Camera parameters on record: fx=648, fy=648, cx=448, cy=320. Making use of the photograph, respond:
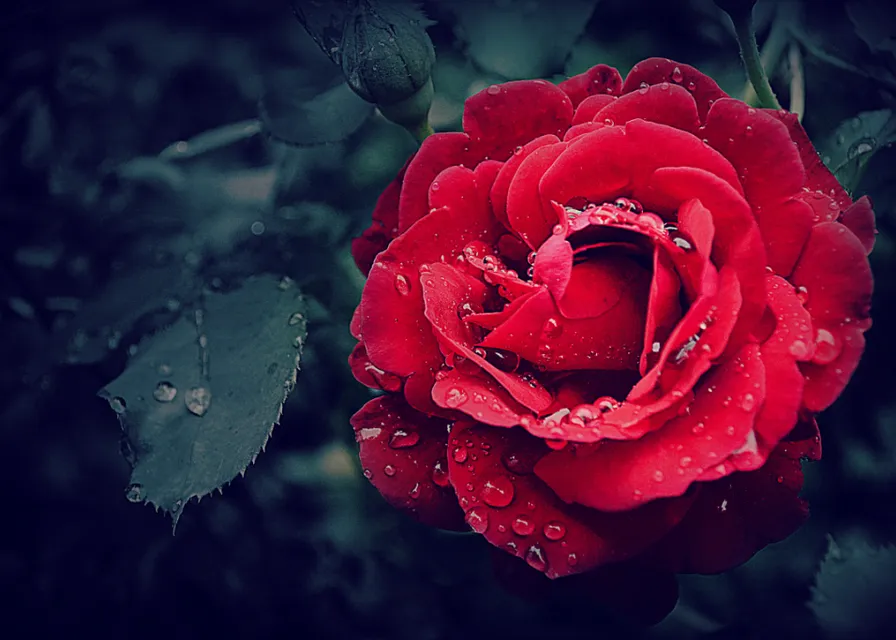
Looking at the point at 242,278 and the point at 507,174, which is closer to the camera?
the point at 507,174

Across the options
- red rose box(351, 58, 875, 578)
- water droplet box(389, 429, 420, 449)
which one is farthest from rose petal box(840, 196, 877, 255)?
water droplet box(389, 429, 420, 449)

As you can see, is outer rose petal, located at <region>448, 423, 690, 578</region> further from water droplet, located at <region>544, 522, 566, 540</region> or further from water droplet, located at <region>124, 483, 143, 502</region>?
water droplet, located at <region>124, 483, 143, 502</region>

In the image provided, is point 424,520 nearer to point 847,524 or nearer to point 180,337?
point 180,337

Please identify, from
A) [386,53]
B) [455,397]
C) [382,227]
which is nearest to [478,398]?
[455,397]

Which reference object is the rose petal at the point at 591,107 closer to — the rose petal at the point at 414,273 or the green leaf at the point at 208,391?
the rose petal at the point at 414,273

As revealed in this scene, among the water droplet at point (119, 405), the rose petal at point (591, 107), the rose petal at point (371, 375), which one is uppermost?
the rose petal at point (591, 107)

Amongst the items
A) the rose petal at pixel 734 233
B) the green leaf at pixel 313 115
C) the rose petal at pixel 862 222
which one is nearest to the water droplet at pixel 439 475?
the rose petal at pixel 734 233

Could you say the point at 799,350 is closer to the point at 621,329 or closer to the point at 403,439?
the point at 621,329
